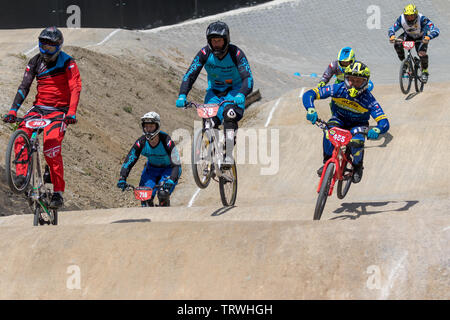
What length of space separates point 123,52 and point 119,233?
19592 millimetres

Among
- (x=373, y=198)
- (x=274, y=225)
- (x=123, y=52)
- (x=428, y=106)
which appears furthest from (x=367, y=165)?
(x=123, y=52)

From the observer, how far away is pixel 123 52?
2633 centimetres

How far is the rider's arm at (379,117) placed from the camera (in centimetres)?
895

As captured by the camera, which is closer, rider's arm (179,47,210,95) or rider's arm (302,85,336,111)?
rider's arm (302,85,336,111)

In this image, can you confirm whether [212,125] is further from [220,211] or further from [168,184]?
[168,184]

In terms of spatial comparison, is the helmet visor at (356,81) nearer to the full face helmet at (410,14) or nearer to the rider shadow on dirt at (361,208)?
the rider shadow on dirt at (361,208)

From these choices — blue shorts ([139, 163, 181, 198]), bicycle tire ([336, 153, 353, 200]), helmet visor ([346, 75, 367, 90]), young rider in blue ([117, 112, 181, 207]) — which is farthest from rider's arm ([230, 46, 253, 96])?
blue shorts ([139, 163, 181, 198])

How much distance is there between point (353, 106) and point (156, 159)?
3676 mm

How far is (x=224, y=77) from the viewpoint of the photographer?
9.77m

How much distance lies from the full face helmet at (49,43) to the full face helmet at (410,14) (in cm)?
1055

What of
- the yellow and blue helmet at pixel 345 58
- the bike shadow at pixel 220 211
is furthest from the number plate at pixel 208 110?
the yellow and blue helmet at pixel 345 58

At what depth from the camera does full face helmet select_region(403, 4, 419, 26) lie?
55.0 ft

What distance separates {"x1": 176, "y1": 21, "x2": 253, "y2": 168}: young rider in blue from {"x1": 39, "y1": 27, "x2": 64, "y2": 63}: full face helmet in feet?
5.82

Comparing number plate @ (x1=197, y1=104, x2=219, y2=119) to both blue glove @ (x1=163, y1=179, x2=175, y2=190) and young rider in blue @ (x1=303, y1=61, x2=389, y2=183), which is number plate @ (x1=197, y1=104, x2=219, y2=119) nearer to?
young rider in blue @ (x1=303, y1=61, x2=389, y2=183)
